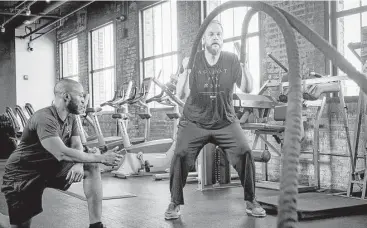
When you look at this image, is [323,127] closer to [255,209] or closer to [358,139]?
[358,139]

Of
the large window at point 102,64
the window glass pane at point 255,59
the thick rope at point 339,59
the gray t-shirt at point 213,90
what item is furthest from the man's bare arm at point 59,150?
the large window at point 102,64

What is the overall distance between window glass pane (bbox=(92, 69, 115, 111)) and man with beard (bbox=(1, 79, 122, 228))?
7879 mm

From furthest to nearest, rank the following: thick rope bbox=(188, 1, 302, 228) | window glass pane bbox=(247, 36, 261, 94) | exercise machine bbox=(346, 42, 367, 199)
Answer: window glass pane bbox=(247, 36, 261, 94) → exercise machine bbox=(346, 42, 367, 199) → thick rope bbox=(188, 1, 302, 228)

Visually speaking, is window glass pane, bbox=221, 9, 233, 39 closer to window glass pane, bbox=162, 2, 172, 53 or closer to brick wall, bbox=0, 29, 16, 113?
window glass pane, bbox=162, 2, 172, 53

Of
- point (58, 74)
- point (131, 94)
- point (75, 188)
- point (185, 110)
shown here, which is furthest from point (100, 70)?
point (185, 110)

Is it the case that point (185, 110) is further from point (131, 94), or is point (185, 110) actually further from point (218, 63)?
point (131, 94)

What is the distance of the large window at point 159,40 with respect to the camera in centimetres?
879

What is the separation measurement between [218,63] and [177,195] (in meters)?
1.15

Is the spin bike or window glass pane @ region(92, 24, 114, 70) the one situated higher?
window glass pane @ region(92, 24, 114, 70)

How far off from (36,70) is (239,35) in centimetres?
842

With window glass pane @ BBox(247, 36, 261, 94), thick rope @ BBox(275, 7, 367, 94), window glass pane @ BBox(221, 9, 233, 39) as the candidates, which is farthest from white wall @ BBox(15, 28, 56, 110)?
thick rope @ BBox(275, 7, 367, 94)

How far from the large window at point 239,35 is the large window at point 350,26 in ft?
4.53

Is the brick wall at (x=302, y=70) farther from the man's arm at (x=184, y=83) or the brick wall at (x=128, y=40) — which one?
the man's arm at (x=184, y=83)

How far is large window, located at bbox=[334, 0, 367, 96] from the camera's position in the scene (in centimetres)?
521
